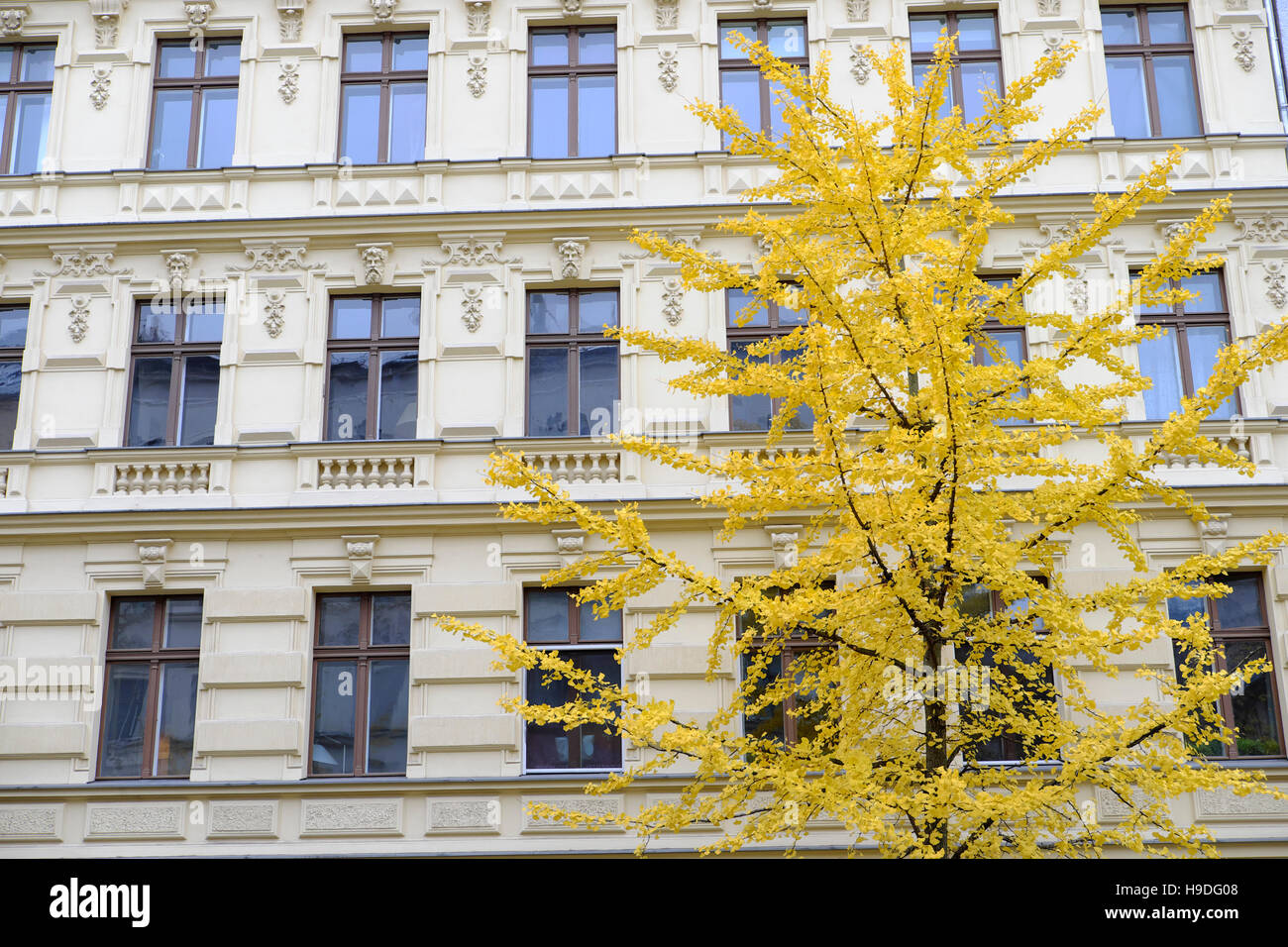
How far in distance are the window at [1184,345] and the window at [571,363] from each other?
703 cm

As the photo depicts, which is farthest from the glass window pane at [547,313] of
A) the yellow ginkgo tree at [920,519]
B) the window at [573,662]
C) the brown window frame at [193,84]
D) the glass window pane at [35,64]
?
the glass window pane at [35,64]

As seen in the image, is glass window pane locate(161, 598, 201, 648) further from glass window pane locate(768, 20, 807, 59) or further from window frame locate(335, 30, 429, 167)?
glass window pane locate(768, 20, 807, 59)

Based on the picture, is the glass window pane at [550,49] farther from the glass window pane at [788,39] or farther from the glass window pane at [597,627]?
the glass window pane at [597,627]

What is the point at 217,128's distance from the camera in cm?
1703

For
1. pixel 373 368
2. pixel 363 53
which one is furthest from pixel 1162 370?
pixel 363 53

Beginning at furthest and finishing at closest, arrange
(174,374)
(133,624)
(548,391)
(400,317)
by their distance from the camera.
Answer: (400,317), (174,374), (548,391), (133,624)

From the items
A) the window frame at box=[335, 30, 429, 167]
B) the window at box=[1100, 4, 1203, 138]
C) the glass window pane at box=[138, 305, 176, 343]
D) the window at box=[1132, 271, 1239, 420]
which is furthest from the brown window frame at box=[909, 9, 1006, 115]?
the glass window pane at box=[138, 305, 176, 343]

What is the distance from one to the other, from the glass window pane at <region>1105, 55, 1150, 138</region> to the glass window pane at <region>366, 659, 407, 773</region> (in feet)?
39.7

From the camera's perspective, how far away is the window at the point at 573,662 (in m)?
14.5

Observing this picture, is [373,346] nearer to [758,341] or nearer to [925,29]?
[758,341]

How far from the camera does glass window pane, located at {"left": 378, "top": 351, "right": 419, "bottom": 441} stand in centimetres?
1573

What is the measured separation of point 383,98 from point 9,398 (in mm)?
6564
